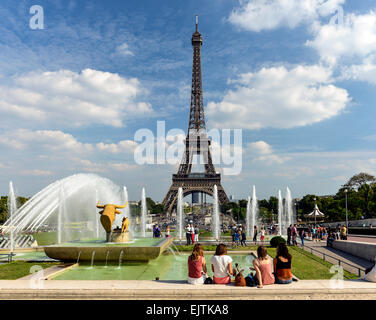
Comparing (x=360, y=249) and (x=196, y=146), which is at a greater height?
(x=196, y=146)

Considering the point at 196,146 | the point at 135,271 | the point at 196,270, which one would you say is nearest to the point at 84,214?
the point at 135,271

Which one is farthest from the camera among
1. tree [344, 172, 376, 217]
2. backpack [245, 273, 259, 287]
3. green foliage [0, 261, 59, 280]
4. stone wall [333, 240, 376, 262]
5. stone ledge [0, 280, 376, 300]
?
tree [344, 172, 376, 217]

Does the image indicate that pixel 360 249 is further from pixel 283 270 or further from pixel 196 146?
pixel 196 146

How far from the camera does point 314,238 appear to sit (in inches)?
1174

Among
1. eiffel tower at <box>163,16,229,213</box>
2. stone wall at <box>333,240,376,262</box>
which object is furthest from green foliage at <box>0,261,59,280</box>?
eiffel tower at <box>163,16,229,213</box>

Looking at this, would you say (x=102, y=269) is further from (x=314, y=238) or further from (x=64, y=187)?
(x=314, y=238)

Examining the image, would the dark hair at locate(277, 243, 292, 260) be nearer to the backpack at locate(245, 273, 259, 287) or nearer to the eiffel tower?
the backpack at locate(245, 273, 259, 287)

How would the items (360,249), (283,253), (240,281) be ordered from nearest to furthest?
(240,281), (283,253), (360,249)

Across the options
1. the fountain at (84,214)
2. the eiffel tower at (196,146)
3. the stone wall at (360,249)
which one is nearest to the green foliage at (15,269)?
the fountain at (84,214)

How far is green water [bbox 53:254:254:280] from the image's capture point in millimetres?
11570

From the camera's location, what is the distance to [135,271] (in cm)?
1282

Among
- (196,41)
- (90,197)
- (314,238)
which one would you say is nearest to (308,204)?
(196,41)

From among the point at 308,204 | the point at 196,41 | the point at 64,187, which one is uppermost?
the point at 196,41
